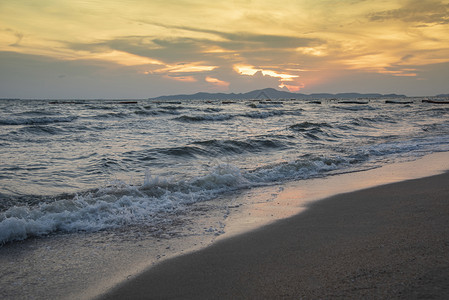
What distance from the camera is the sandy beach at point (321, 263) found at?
2.49m

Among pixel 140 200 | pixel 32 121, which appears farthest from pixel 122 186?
pixel 32 121

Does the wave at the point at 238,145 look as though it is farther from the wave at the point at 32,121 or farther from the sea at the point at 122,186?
the wave at the point at 32,121

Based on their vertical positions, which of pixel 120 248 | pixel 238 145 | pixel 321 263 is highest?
pixel 238 145

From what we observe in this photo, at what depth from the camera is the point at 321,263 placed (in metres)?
2.99

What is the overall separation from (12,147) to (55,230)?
903cm

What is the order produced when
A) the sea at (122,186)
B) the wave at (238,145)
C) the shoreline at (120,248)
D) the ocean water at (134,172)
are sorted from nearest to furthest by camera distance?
the shoreline at (120,248), the sea at (122,186), the ocean water at (134,172), the wave at (238,145)

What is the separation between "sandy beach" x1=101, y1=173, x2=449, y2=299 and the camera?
8.18 ft

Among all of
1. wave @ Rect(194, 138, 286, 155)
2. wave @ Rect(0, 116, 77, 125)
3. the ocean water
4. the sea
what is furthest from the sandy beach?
wave @ Rect(0, 116, 77, 125)

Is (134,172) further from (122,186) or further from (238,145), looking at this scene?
(238,145)

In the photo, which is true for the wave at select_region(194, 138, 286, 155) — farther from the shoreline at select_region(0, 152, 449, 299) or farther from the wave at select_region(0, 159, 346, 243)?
the shoreline at select_region(0, 152, 449, 299)

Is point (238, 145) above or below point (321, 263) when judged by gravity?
above

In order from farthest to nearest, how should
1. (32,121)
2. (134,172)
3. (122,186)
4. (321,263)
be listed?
(32,121) → (134,172) → (122,186) → (321,263)

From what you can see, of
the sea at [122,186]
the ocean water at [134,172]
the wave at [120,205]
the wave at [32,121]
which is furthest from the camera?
the wave at [32,121]

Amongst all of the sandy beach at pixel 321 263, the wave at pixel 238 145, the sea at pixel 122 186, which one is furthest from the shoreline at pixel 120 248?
the wave at pixel 238 145
